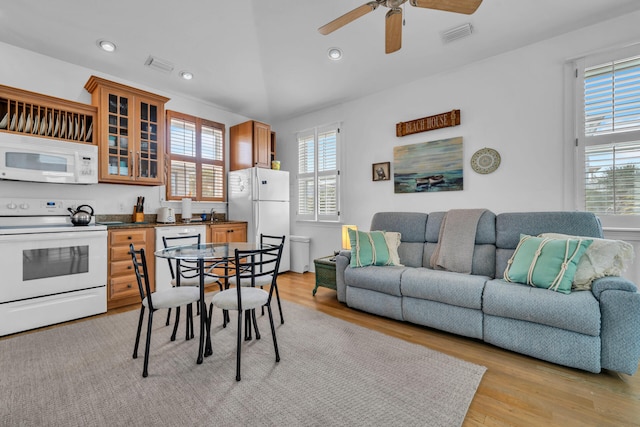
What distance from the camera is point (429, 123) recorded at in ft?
12.4

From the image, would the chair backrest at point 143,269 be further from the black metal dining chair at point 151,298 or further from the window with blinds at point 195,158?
the window with blinds at point 195,158

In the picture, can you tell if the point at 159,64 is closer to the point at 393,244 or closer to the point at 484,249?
the point at 393,244

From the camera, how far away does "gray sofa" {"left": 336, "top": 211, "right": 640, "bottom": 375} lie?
191 centimetres

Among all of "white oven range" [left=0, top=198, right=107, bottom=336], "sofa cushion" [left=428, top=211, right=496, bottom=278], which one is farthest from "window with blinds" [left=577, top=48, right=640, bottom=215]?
"white oven range" [left=0, top=198, right=107, bottom=336]

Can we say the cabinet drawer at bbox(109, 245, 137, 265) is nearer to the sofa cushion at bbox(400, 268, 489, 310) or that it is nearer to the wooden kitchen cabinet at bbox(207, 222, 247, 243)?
the wooden kitchen cabinet at bbox(207, 222, 247, 243)

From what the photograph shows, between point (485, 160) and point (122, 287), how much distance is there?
4447mm

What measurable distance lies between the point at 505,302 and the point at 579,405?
0.71 metres

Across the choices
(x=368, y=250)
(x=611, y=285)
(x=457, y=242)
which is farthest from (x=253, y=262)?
(x=611, y=285)

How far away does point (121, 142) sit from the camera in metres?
3.61

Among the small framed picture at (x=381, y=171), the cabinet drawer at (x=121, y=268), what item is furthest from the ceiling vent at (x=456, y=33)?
the cabinet drawer at (x=121, y=268)

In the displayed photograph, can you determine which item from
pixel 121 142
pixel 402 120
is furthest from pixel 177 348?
pixel 402 120

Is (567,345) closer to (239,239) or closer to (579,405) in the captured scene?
(579,405)

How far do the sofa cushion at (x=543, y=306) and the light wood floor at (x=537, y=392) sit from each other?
12.2 inches

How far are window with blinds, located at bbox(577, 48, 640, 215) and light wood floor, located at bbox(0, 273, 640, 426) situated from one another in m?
1.62
